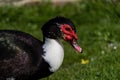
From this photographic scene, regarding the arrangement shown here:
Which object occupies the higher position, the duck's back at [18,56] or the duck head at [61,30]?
the duck head at [61,30]

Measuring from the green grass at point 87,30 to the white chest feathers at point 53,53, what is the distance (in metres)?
0.97

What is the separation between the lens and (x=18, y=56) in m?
7.30

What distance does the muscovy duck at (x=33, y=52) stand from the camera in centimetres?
726

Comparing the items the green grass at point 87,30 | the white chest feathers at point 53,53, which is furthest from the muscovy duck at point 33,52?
the green grass at point 87,30

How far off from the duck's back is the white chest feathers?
3.4 inches

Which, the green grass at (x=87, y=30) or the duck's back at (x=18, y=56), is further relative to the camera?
the green grass at (x=87, y=30)

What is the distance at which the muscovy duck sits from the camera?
7.26 metres

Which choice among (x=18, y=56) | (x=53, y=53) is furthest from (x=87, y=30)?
(x=18, y=56)

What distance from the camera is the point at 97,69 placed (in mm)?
8641

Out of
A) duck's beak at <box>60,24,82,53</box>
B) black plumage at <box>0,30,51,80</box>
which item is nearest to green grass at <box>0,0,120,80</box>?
duck's beak at <box>60,24,82,53</box>

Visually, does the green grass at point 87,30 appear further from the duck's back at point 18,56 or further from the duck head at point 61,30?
the duck's back at point 18,56

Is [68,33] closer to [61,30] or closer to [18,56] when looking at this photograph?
[61,30]

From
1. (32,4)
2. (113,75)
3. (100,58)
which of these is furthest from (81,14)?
(113,75)

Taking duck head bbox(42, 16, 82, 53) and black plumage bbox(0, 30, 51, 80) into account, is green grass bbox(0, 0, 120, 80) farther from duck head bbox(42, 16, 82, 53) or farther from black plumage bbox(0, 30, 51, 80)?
black plumage bbox(0, 30, 51, 80)
